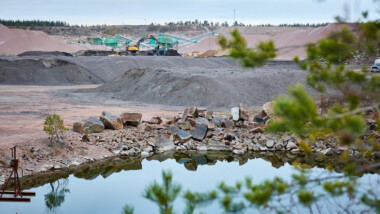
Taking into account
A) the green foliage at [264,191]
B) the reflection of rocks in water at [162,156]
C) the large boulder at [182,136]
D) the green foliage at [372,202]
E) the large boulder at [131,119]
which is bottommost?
the reflection of rocks in water at [162,156]

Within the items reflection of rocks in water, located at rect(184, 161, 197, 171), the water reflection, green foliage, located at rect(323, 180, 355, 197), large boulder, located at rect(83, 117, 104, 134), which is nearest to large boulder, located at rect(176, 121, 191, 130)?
reflection of rocks in water, located at rect(184, 161, 197, 171)

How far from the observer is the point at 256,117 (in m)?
15.8

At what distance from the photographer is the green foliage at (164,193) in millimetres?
4254

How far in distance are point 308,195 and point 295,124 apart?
34.0 inches

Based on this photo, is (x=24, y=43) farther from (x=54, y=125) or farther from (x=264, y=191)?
(x=264, y=191)

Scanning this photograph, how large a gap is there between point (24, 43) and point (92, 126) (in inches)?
2456

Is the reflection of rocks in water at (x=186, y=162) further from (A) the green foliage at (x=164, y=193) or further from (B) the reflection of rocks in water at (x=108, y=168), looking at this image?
(A) the green foliage at (x=164, y=193)

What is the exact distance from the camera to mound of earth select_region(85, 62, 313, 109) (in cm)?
2277

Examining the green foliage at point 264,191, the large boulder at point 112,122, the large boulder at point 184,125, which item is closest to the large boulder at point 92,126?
the large boulder at point 112,122

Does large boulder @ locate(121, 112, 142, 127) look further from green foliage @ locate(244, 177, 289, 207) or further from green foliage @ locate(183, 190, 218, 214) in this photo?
green foliage @ locate(244, 177, 289, 207)

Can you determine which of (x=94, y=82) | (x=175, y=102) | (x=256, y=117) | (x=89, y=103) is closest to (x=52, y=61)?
(x=94, y=82)

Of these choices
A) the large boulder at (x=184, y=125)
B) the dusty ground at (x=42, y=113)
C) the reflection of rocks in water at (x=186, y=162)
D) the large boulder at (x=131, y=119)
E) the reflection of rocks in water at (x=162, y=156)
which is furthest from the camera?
the large boulder at (x=131, y=119)

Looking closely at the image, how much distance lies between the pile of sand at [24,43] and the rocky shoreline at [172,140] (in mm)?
58474

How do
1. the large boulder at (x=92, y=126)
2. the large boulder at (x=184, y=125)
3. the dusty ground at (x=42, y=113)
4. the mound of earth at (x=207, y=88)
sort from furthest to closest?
the mound of earth at (x=207, y=88) < the large boulder at (x=184, y=125) < the large boulder at (x=92, y=126) < the dusty ground at (x=42, y=113)
